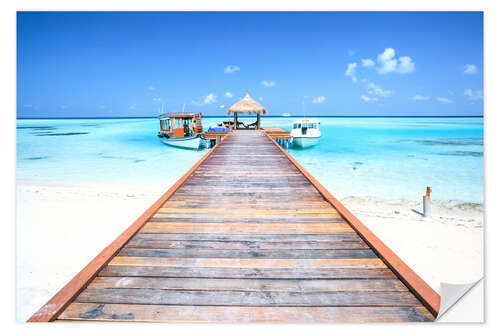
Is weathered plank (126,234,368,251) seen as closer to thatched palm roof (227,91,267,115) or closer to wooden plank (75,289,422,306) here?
wooden plank (75,289,422,306)

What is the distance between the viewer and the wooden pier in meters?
1.80

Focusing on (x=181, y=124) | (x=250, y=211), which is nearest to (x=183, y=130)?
(x=181, y=124)

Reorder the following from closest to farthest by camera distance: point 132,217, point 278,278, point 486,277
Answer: point 278,278 < point 486,277 < point 132,217

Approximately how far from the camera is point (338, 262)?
2.37m

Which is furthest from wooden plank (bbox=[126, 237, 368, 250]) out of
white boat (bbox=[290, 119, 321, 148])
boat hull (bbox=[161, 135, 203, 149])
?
boat hull (bbox=[161, 135, 203, 149])

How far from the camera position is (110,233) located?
20.6 feet

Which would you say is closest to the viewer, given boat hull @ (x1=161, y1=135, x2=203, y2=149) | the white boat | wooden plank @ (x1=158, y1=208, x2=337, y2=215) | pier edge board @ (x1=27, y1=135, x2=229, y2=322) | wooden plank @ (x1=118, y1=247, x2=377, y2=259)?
pier edge board @ (x1=27, y1=135, x2=229, y2=322)

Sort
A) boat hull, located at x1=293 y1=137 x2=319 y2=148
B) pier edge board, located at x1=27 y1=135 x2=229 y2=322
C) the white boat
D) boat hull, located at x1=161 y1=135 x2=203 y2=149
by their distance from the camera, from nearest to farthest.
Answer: pier edge board, located at x1=27 y1=135 x2=229 y2=322
the white boat
boat hull, located at x1=293 y1=137 x2=319 y2=148
boat hull, located at x1=161 y1=135 x2=203 y2=149

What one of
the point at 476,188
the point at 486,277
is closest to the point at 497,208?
the point at 486,277

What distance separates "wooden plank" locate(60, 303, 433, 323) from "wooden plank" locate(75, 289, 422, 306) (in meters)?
0.04

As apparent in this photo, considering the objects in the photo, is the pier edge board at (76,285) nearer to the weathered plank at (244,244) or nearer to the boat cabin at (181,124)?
the weathered plank at (244,244)
